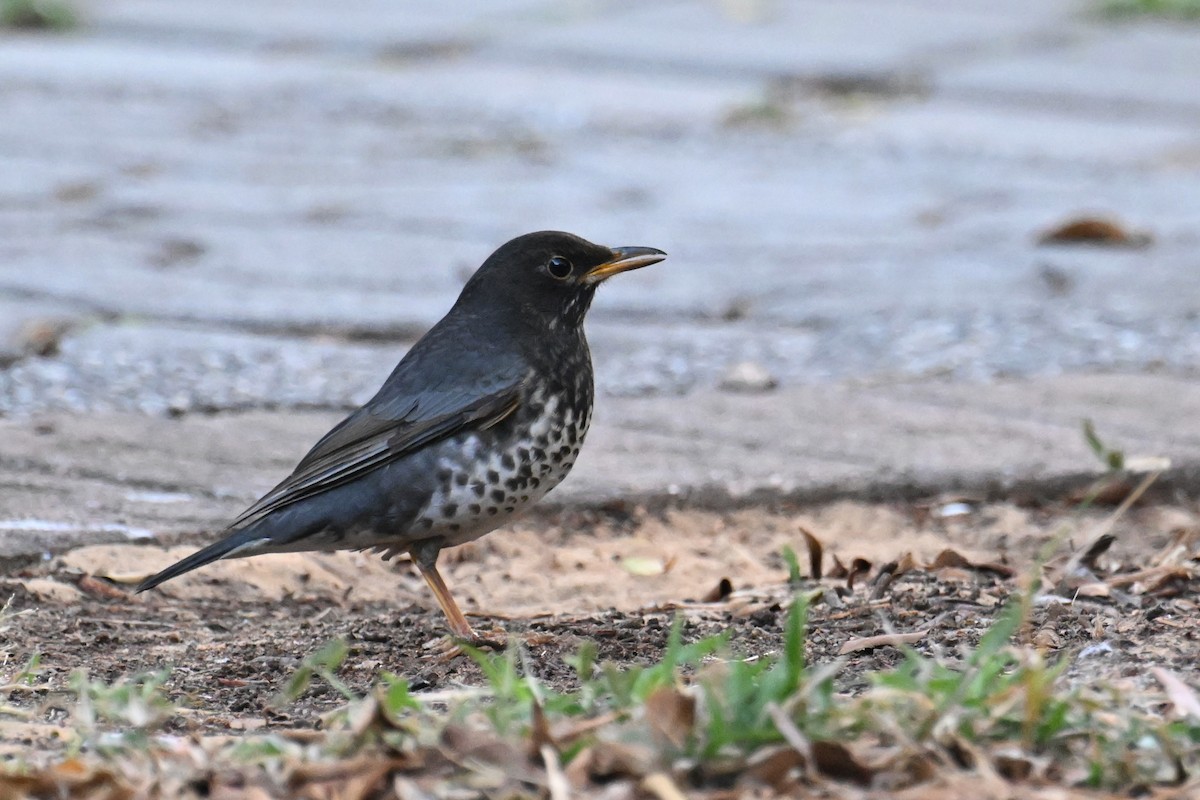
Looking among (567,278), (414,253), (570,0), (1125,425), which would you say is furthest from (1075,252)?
(570,0)

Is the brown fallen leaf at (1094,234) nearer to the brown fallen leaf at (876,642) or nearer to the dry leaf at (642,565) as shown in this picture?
the dry leaf at (642,565)

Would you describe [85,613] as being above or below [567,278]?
below

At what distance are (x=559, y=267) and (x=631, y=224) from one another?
8.39 feet

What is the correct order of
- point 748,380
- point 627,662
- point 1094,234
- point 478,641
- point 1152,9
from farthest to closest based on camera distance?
point 1152,9, point 1094,234, point 748,380, point 478,641, point 627,662

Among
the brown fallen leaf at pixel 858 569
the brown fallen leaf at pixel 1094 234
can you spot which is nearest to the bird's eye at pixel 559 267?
the brown fallen leaf at pixel 858 569

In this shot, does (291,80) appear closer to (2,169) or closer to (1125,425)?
(2,169)

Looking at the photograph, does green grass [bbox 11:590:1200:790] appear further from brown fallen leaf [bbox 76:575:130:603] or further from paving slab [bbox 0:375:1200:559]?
paving slab [bbox 0:375:1200:559]

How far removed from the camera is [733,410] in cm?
505

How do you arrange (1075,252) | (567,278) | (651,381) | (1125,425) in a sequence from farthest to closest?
(1075,252) < (651,381) < (1125,425) < (567,278)

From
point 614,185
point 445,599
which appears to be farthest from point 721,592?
point 614,185

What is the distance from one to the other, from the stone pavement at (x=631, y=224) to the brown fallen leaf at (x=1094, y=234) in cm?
8

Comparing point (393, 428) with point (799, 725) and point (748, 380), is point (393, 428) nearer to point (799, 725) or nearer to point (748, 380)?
point (748, 380)

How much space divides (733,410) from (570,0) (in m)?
6.56

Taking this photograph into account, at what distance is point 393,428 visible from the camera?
3.96 metres
